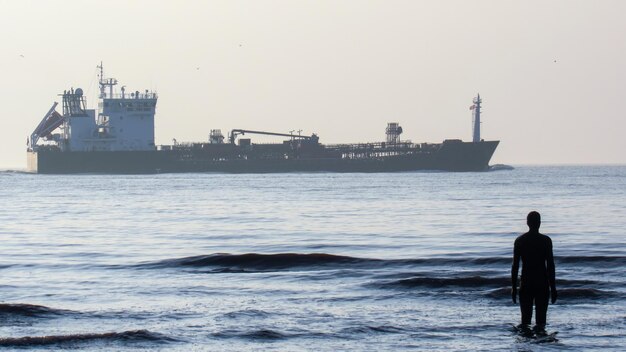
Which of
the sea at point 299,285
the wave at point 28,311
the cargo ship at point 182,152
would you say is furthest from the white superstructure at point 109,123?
the wave at point 28,311

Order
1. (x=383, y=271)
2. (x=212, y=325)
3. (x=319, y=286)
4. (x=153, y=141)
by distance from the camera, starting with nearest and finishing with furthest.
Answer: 1. (x=212, y=325)
2. (x=319, y=286)
3. (x=383, y=271)
4. (x=153, y=141)

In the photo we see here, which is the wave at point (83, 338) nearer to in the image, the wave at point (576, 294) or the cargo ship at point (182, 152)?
the wave at point (576, 294)

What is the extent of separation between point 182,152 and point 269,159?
1345cm

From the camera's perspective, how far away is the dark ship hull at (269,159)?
173000mm

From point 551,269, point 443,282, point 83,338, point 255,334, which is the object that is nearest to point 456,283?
point 443,282

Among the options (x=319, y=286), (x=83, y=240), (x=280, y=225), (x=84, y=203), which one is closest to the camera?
(x=319, y=286)

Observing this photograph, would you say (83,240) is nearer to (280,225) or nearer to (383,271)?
(280,225)

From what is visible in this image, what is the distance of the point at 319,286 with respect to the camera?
23891 millimetres

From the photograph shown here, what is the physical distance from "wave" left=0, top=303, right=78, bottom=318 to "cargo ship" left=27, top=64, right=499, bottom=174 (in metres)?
151

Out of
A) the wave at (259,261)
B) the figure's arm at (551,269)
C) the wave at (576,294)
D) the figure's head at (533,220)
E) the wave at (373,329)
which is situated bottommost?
the wave at (259,261)

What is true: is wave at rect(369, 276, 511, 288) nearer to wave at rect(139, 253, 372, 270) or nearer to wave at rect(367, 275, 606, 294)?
wave at rect(367, 275, 606, 294)

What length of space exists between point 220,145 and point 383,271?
14777cm

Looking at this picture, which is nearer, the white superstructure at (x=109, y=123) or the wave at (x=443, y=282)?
the wave at (x=443, y=282)

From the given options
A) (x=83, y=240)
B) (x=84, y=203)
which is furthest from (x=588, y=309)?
(x=84, y=203)
